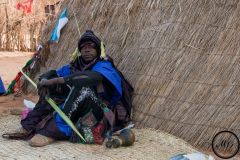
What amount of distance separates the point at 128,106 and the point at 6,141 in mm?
1235

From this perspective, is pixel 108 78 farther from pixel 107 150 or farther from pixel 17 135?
pixel 17 135

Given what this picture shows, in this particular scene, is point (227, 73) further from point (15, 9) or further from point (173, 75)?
point (15, 9)

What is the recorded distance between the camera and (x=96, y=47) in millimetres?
4750

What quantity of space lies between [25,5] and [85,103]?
11835mm

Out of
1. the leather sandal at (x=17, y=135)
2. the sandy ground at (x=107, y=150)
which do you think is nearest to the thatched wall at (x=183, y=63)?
the sandy ground at (x=107, y=150)

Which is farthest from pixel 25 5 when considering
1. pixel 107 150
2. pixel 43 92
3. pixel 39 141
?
pixel 107 150

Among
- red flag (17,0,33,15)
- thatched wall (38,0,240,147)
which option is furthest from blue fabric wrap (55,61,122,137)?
red flag (17,0,33,15)

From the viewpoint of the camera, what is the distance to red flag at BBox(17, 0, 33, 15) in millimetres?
15625

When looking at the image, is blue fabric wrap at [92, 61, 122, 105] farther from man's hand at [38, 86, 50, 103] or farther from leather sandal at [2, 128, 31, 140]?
leather sandal at [2, 128, 31, 140]

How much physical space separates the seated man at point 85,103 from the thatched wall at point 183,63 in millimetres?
345

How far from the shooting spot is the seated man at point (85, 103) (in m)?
4.50

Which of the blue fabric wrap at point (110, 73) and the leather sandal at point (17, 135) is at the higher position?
the blue fabric wrap at point (110, 73)

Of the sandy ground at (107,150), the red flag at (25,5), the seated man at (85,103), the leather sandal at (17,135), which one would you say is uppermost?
the seated man at (85,103)

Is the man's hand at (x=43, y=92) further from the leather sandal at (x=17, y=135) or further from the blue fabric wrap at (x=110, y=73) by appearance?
the blue fabric wrap at (x=110, y=73)
